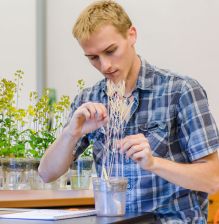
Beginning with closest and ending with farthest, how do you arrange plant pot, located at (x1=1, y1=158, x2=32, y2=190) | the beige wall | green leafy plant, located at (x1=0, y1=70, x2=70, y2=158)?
plant pot, located at (x1=1, y1=158, x2=32, y2=190)
green leafy plant, located at (x1=0, y1=70, x2=70, y2=158)
the beige wall

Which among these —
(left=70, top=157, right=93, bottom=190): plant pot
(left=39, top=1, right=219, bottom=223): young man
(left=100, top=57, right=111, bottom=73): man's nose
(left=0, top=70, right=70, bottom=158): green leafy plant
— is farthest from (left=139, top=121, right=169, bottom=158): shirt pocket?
(left=0, top=70, right=70, bottom=158): green leafy plant

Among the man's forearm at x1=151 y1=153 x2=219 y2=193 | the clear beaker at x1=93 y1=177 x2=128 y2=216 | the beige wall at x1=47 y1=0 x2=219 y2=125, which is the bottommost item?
the clear beaker at x1=93 y1=177 x2=128 y2=216

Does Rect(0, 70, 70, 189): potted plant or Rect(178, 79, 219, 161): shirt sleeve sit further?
Rect(0, 70, 70, 189): potted plant

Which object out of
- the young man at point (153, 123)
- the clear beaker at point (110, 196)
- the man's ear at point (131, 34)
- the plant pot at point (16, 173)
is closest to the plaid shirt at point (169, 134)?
the young man at point (153, 123)

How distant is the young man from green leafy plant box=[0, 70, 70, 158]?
2.30ft

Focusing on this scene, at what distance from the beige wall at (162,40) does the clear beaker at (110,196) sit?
1828 mm

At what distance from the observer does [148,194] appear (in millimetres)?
1856

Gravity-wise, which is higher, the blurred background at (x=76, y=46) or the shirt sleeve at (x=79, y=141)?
the blurred background at (x=76, y=46)

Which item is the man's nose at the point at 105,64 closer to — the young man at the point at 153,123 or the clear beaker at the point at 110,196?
the young man at the point at 153,123

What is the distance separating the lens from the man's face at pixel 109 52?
1854 millimetres

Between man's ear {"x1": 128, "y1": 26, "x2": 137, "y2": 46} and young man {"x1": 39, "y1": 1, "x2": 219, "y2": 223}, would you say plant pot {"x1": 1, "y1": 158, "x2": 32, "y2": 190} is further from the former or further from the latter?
man's ear {"x1": 128, "y1": 26, "x2": 137, "y2": 46}

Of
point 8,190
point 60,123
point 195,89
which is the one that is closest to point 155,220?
point 195,89

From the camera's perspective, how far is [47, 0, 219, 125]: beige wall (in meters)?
3.40

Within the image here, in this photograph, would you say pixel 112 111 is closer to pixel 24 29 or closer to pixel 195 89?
pixel 195 89
